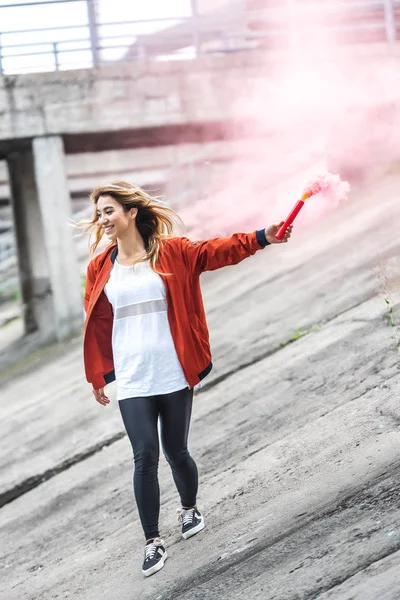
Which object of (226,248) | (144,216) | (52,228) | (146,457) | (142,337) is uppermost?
(144,216)

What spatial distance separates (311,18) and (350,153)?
2.46 meters

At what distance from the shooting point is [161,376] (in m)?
4.09

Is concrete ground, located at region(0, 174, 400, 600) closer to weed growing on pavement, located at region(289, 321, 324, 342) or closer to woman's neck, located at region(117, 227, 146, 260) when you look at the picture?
weed growing on pavement, located at region(289, 321, 324, 342)

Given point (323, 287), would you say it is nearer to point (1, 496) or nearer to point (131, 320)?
point (1, 496)

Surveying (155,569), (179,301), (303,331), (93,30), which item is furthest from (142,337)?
(93,30)

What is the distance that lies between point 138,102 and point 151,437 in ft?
32.4

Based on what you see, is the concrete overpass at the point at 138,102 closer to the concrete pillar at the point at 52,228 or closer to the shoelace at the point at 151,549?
the concrete pillar at the point at 52,228

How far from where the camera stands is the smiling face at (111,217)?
4.20m

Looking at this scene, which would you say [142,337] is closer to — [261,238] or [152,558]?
[261,238]

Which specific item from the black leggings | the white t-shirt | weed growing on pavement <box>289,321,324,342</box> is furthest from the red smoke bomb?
weed growing on pavement <box>289,321,324,342</box>

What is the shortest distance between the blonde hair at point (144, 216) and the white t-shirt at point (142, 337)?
143 mm

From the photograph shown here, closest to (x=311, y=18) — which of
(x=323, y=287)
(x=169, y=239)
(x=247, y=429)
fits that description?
(x=323, y=287)

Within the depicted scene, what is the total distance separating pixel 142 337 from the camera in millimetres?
4125

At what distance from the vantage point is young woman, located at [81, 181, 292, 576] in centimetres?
408
